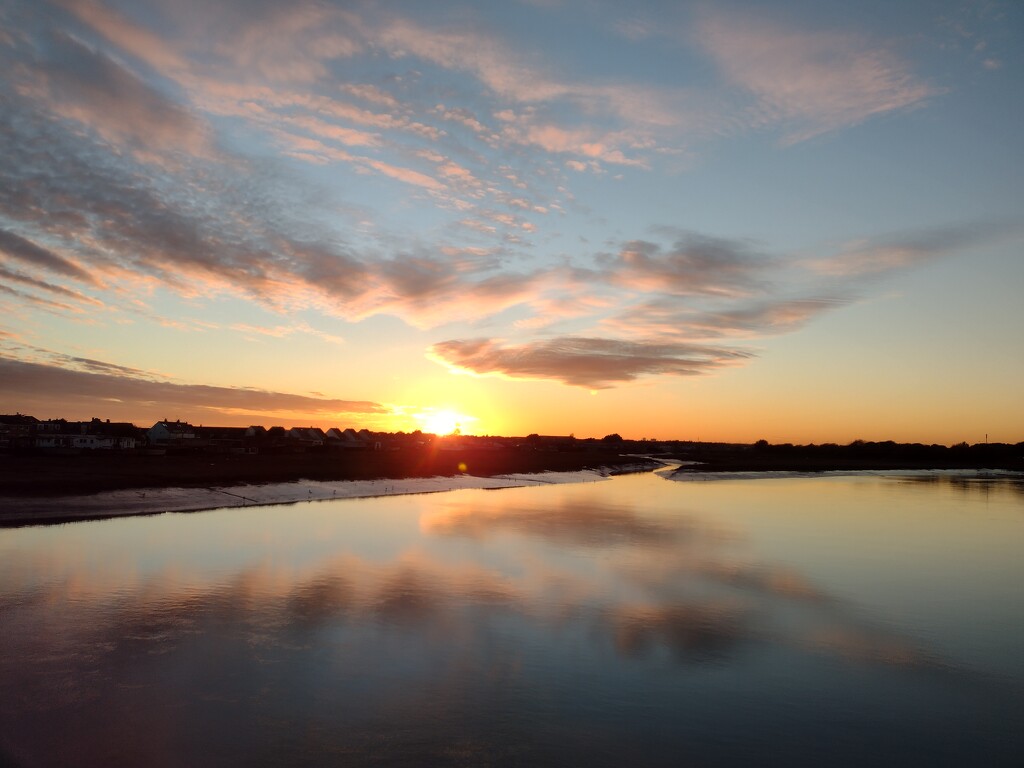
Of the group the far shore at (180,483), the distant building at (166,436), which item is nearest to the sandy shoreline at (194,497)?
the far shore at (180,483)

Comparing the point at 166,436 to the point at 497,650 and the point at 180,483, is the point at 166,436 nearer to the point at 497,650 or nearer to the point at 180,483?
the point at 180,483

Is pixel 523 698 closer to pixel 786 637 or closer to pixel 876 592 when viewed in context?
pixel 786 637

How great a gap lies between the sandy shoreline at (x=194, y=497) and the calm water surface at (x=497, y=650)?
11.6 ft

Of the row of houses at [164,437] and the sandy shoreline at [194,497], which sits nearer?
the sandy shoreline at [194,497]

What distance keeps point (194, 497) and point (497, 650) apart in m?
35.3

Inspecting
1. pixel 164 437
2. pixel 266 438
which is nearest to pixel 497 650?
pixel 164 437

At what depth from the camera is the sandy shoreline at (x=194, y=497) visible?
3503 cm

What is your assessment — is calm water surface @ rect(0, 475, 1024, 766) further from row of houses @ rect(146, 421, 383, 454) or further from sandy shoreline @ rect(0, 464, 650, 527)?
row of houses @ rect(146, 421, 383, 454)

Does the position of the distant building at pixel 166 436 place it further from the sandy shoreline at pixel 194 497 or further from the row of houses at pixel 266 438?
the sandy shoreline at pixel 194 497

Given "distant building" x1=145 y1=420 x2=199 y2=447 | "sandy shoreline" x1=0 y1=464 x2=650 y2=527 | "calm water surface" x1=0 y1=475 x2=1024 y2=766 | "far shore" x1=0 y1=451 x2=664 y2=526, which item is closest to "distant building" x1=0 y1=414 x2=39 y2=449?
"distant building" x1=145 y1=420 x2=199 y2=447

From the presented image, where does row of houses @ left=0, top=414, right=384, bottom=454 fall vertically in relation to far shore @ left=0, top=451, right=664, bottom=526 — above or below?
above

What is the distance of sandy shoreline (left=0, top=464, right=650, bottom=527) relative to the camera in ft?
115

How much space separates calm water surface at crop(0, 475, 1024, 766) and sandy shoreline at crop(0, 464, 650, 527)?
3549 mm

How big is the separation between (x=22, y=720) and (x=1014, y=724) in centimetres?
1815
